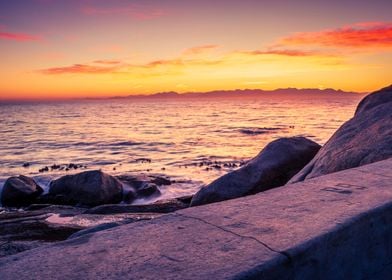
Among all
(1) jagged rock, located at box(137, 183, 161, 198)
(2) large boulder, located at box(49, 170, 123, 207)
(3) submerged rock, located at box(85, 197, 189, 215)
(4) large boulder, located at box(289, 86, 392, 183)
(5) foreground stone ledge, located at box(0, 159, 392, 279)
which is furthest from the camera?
(1) jagged rock, located at box(137, 183, 161, 198)

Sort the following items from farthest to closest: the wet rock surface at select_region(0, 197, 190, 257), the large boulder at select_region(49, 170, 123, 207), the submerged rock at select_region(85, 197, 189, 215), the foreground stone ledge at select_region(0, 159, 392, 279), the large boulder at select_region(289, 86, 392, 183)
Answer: the large boulder at select_region(49, 170, 123, 207), the submerged rock at select_region(85, 197, 189, 215), the wet rock surface at select_region(0, 197, 190, 257), the large boulder at select_region(289, 86, 392, 183), the foreground stone ledge at select_region(0, 159, 392, 279)

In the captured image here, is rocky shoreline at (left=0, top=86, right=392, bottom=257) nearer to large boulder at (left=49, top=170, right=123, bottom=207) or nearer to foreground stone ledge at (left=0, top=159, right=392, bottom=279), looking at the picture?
large boulder at (left=49, top=170, right=123, bottom=207)

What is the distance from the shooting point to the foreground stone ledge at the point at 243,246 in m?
1.88

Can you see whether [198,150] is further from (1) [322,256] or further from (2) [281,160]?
(1) [322,256]

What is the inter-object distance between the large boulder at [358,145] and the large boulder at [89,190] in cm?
694

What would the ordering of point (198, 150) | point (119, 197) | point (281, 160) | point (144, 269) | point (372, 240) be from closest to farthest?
1. point (144, 269)
2. point (372, 240)
3. point (281, 160)
4. point (119, 197)
5. point (198, 150)

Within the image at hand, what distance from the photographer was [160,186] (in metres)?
14.6

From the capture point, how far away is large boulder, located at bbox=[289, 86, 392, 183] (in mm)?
5727

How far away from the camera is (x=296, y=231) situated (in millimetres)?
2225

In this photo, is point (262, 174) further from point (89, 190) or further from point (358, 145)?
point (89, 190)

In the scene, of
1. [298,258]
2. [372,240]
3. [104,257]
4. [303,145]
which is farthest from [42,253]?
[303,145]

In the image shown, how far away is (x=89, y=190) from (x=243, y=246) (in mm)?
10593

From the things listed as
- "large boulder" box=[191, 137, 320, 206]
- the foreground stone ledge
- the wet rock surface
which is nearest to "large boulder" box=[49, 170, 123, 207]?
the wet rock surface

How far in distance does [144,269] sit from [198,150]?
2442 centimetres
